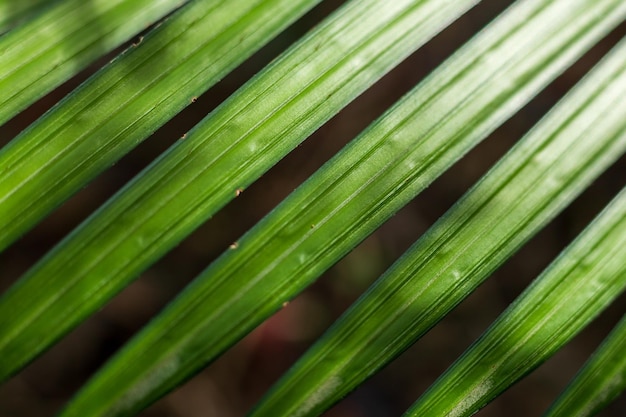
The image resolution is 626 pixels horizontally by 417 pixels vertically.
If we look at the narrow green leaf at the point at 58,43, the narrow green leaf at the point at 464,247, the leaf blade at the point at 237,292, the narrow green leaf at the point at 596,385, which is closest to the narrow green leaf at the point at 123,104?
the narrow green leaf at the point at 58,43

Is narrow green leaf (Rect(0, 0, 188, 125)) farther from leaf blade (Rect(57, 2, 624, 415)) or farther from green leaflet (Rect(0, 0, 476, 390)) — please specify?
leaf blade (Rect(57, 2, 624, 415))

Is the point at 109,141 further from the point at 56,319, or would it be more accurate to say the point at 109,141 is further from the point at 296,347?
the point at 296,347

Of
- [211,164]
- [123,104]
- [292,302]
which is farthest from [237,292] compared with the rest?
[292,302]

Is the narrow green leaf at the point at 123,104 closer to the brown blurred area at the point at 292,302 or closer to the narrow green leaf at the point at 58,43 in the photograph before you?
the narrow green leaf at the point at 58,43

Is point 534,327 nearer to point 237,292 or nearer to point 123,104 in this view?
point 237,292

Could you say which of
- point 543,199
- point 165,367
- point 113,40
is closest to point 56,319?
point 165,367

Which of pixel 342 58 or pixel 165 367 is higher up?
pixel 342 58

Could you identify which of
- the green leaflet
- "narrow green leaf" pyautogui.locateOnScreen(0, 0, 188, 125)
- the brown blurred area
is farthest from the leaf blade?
the brown blurred area
